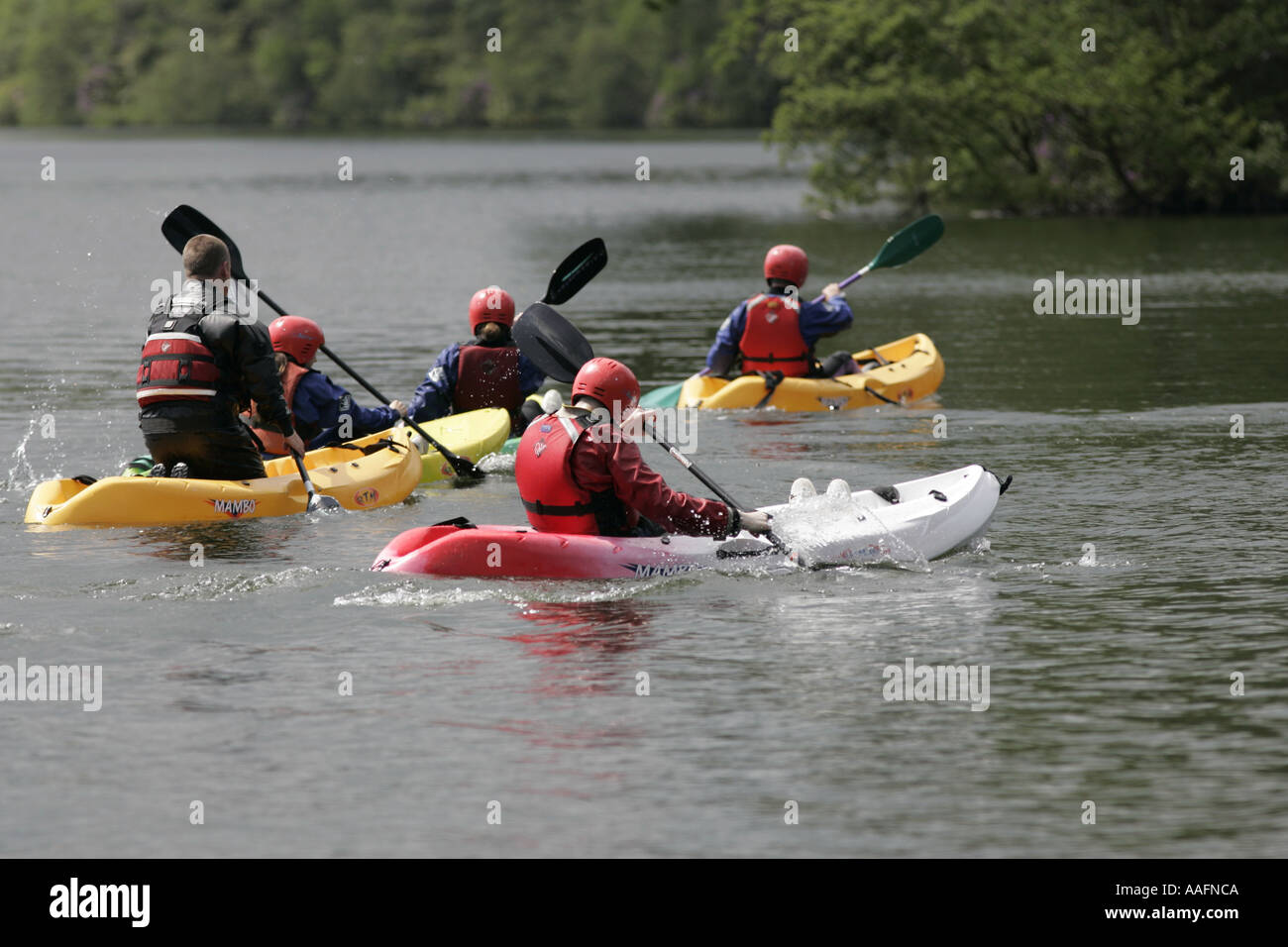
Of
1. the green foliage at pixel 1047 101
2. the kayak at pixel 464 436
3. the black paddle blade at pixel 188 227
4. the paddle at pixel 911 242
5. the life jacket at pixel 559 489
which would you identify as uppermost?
the green foliage at pixel 1047 101

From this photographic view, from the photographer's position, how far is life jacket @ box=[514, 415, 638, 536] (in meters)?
10.2

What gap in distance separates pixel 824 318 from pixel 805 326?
24cm

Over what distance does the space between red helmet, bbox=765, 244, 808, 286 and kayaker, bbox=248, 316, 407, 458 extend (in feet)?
16.2

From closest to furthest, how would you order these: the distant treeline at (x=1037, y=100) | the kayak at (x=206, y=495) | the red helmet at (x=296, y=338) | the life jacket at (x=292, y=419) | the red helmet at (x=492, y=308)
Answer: the kayak at (x=206, y=495), the life jacket at (x=292, y=419), the red helmet at (x=296, y=338), the red helmet at (x=492, y=308), the distant treeline at (x=1037, y=100)

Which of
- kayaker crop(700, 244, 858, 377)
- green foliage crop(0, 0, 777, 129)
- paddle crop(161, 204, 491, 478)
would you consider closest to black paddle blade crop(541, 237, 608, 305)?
paddle crop(161, 204, 491, 478)

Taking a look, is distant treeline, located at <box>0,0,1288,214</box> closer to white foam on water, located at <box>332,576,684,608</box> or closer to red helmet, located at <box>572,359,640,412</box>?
red helmet, located at <box>572,359,640,412</box>

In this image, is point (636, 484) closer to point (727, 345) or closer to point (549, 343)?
point (549, 343)

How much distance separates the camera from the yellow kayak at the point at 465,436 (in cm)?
1457

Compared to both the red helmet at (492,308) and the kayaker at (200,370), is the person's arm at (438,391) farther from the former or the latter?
the kayaker at (200,370)

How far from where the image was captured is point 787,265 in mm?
18109

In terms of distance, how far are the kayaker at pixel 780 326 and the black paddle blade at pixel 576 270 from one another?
3706 mm

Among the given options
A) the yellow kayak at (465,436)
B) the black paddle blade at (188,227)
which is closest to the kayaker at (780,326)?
the yellow kayak at (465,436)

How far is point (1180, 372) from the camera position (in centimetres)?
2052
